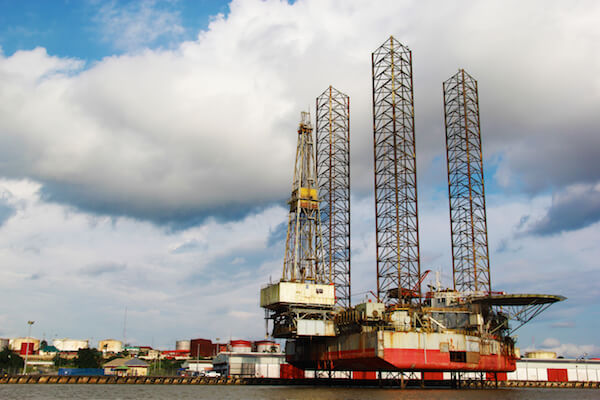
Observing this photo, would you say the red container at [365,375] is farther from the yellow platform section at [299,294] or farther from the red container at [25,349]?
the red container at [25,349]

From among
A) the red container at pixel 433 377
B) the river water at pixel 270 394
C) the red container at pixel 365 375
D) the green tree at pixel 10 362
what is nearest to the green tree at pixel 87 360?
the green tree at pixel 10 362

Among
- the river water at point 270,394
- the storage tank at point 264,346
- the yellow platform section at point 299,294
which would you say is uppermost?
the yellow platform section at point 299,294

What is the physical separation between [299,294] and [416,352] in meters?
14.6

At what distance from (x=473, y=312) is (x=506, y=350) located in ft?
21.6

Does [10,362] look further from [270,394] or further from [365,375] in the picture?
[270,394]

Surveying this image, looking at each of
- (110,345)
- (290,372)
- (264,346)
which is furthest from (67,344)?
(290,372)

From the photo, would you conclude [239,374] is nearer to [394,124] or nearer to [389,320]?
[389,320]

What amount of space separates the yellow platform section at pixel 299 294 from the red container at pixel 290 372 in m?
23.0

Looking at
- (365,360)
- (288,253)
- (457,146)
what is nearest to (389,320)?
(365,360)

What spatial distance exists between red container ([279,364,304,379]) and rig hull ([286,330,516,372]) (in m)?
20.9

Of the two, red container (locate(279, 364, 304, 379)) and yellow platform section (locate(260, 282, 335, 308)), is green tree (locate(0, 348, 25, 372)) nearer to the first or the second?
red container (locate(279, 364, 304, 379))

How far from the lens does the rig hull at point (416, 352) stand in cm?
5719

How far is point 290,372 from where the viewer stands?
86062mm

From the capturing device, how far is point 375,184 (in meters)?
74.6
